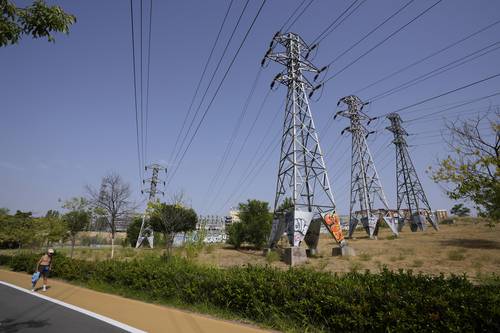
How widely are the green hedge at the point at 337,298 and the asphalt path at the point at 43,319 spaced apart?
2.18m

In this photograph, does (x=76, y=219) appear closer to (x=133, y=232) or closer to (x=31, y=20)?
(x=133, y=232)

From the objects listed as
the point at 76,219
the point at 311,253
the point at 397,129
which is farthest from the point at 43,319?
the point at 397,129

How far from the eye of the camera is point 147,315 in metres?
6.73

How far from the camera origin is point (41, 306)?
26.5 ft

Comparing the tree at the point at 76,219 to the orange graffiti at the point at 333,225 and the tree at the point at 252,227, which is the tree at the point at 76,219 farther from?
the orange graffiti at the point at 333,225

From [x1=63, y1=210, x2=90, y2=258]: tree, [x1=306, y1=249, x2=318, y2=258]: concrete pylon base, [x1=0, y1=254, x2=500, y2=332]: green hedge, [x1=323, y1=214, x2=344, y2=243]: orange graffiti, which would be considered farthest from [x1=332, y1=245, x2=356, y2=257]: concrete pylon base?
[x1=63, y1=210, x2=90, y2=258]: tree

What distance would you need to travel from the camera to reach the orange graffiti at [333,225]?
56.0 ft

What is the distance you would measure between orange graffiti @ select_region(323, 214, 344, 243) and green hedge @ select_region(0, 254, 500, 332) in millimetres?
10655

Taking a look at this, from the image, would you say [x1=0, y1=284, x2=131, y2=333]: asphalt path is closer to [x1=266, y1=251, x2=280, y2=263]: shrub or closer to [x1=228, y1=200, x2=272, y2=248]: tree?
[x1=266, y1=251, x2=280, y2=263]: shrub

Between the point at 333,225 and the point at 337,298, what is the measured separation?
12.8 meters

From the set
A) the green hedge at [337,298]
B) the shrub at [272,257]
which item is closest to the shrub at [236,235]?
the shrub at [272,257]

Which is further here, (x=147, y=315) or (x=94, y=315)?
(x=94, y=315)

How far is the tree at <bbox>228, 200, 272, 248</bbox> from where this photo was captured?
30.2 metres

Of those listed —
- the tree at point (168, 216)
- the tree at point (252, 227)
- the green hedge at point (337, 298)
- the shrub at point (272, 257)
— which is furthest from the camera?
the tree at point (252, 227)
